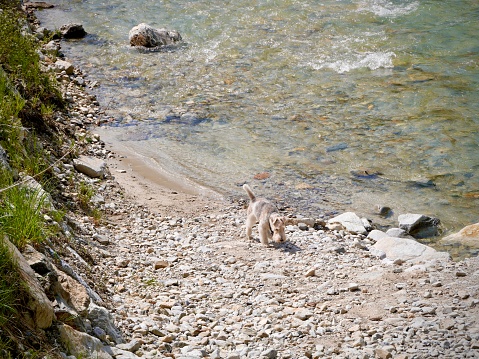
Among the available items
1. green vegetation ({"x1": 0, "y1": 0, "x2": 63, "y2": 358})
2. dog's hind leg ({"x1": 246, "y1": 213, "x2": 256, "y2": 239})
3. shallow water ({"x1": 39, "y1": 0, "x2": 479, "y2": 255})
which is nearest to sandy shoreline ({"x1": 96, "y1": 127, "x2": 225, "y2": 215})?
shallow water ({"x1": 39, "y1": 0, "x2": 479, "y2": 255})

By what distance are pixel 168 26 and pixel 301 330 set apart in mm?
15333

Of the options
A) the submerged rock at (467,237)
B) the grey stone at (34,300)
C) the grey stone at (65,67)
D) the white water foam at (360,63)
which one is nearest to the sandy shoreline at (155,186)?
the submerged rock at (467,237)

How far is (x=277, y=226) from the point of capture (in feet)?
27.9

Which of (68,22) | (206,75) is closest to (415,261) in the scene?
(206,75)

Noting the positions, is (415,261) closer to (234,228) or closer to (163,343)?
(234,228)

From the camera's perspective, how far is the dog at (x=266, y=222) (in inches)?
335

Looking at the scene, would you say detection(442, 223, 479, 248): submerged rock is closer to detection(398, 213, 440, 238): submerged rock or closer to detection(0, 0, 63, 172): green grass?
detection(398, 213, 440, 238): submerged rock

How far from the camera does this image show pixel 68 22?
20.5 metres

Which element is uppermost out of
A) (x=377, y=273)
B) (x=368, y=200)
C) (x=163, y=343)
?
(x=163, y=343)

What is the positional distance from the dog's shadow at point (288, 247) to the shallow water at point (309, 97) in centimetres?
170

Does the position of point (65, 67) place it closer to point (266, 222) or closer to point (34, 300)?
point (266, 222)

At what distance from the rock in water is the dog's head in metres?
10.9

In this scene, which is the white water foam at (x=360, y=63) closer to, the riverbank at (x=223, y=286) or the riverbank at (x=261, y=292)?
the riverbank at (x=223, y=286)

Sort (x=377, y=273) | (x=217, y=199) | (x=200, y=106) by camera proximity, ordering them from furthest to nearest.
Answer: (x=200, y=106), (x=217, y=199), (x=377, y=273)
